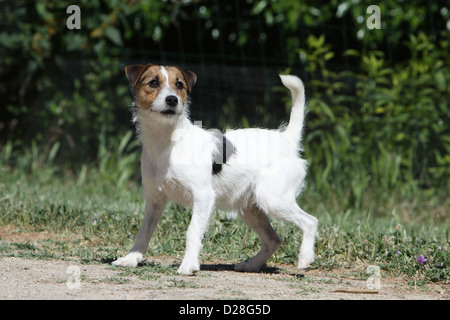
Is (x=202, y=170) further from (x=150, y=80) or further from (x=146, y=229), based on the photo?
(x=150, y=80)

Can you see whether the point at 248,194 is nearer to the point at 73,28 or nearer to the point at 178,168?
the point at 178,168

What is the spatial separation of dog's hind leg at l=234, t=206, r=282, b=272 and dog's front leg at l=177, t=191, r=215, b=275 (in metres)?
0.51

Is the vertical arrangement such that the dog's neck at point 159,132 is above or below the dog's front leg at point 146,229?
above

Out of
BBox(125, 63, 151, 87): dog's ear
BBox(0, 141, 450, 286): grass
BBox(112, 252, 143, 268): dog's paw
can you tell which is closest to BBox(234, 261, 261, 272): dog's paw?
BBox(0, 141, 450, 286): grass

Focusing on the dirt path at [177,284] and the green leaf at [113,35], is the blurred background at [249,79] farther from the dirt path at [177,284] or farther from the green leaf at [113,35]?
the dirt path at [177,284]

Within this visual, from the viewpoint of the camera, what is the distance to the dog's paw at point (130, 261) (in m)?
4.47

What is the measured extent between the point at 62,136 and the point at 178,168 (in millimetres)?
4449

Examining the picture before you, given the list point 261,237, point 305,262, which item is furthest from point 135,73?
point 305,262

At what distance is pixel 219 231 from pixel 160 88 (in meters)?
1.43

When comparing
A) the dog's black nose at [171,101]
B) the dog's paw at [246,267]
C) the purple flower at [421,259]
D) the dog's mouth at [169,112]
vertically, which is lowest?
the dog's paw at [246,267]

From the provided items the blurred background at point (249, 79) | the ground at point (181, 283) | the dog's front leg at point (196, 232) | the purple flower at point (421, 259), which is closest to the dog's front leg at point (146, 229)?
the ground at point (181, 283)

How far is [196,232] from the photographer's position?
444cm

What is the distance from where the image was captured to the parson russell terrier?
4492 millimetres

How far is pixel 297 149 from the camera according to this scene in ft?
16.5
